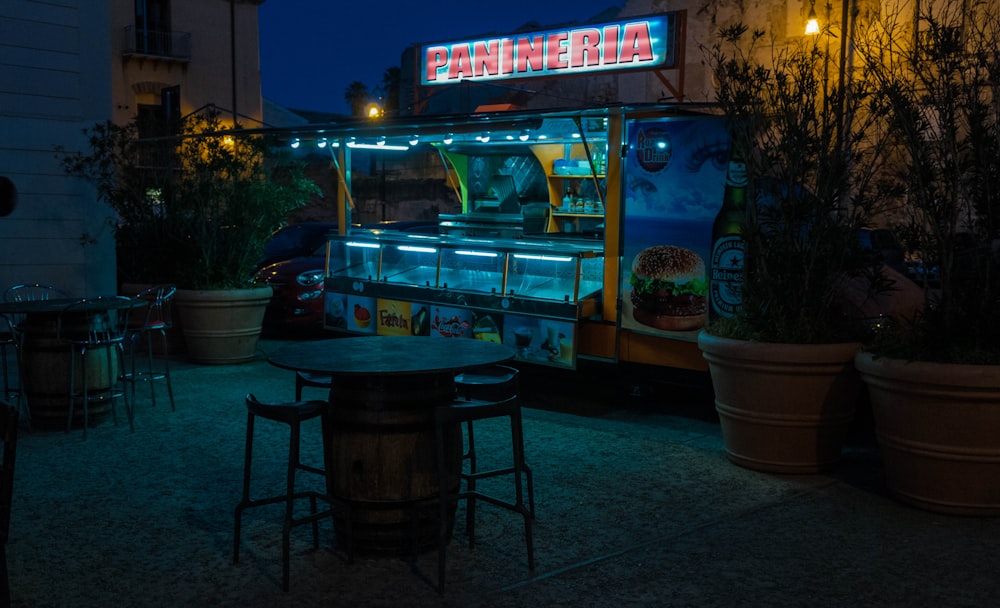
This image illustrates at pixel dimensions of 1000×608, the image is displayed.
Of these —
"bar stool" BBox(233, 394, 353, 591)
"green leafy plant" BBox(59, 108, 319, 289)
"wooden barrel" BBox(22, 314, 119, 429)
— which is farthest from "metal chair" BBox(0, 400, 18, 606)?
"green leafy plant" BBox(59, 108, 319, 289)

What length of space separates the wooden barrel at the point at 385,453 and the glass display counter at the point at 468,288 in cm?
375

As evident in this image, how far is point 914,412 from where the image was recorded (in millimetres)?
5320

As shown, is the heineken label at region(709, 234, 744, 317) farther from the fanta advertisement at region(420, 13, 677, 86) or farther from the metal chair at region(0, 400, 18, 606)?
the metal chair at region(0, 400, 18, 606)

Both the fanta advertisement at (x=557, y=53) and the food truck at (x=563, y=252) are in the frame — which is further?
the fanta advertisement at (x=557, y=53)

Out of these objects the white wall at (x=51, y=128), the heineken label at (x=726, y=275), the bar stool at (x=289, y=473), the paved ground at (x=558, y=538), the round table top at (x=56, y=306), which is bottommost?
the paved ground at (x=558, y=538)

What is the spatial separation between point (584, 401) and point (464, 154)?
484cm

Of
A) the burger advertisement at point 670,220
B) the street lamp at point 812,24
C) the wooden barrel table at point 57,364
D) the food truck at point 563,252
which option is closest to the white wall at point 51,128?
the food truck at point 563,252

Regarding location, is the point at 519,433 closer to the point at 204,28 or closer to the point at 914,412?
the point at 914,412

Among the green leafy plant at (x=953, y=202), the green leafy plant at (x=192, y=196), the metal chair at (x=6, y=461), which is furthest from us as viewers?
the green leafy plant at (x=192, y=196)

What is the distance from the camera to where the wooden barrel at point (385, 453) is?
179 inches

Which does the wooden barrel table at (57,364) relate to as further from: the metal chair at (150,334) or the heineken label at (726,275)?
the heineken label at (726,275)

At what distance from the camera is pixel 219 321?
10.3 meters

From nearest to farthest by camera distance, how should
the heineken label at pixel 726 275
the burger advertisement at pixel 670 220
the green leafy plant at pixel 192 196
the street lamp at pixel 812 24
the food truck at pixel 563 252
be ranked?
1. the heineken label at pixel 726 275
2. the burger advertisement at pixel 670 220
3. the food truck at pixel 563 252
4. the green leafy plant at pixel 192 196
5. the street lamp at pixel 812 24

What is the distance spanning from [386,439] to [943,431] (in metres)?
3.15
